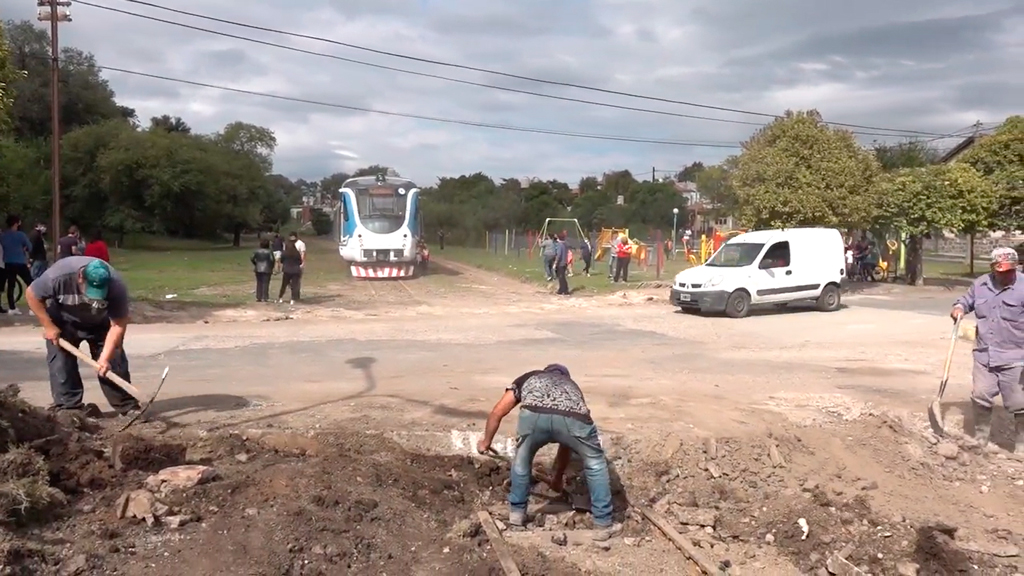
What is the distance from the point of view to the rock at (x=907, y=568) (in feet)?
20.3

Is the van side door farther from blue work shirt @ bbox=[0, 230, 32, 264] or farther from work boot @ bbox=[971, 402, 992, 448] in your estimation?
blue work shirt @ bbox=[0, 230, 32, 264]

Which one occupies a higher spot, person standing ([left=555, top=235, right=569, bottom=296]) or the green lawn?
person standing ([left=555, top=235, right=569, bottom=296])

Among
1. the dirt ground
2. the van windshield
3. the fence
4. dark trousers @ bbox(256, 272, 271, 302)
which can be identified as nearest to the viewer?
the dirt ground

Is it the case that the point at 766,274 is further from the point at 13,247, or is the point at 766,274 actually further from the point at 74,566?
the point at 74,566

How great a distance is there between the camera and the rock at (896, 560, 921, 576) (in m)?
6.19

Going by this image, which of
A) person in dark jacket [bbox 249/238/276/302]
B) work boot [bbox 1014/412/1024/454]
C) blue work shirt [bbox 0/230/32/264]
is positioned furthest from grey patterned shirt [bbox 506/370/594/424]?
person in dark jacket [bbox 249/238/276/302]

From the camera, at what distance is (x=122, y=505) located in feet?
19.0

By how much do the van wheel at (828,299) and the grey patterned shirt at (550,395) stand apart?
15598mm

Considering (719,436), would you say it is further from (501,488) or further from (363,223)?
(363,223)

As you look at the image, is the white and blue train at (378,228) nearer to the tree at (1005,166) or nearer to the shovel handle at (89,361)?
the tree at (1005,166)

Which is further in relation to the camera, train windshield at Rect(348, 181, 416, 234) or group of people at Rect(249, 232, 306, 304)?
train windshield at Rect(348, 181, 416, 234)

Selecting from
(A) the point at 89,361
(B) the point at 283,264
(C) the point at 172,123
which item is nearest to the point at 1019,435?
(A) the point at 89,361

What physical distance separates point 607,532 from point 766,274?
45.9ft

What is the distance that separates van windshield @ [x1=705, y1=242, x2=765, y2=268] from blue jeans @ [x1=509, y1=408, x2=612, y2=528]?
1376cm
